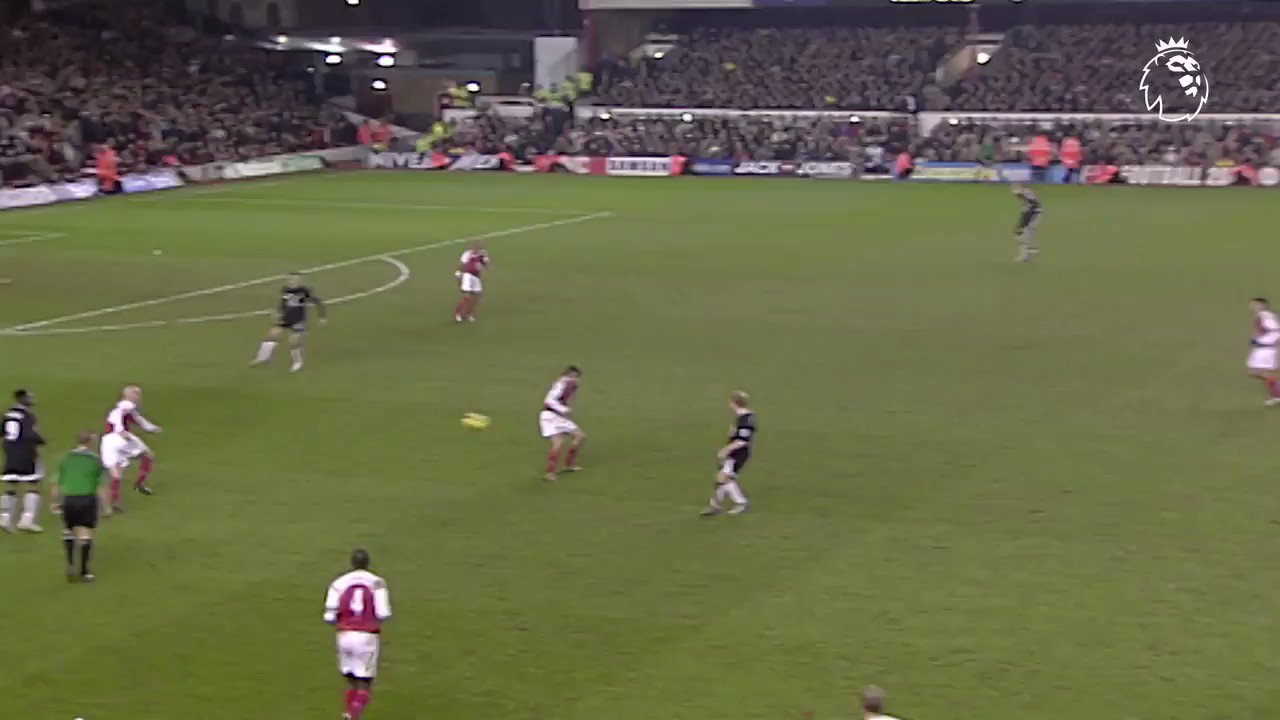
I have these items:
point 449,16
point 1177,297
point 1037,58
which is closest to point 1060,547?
point 1177,297

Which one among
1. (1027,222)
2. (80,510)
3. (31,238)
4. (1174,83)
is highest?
(1174,83)

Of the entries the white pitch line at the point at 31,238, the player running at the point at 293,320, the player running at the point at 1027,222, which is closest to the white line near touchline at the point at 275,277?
the player running at the point at 293,320

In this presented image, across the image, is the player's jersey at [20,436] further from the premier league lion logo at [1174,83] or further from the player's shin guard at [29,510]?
the premier league lion logo at [1174,83]

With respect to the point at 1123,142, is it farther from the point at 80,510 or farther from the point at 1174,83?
the point at 80,510

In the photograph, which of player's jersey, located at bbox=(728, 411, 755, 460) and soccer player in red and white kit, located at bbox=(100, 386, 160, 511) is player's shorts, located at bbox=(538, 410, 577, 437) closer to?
player's jersey, located at bbox=(728, 411, 755, 460)

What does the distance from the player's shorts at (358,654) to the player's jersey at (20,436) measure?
7.25m

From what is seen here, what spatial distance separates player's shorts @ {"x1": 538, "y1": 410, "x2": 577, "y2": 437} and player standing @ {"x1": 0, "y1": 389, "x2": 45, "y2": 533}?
19.4ft

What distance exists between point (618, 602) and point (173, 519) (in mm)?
6032

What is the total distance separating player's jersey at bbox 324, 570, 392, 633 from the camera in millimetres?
12133

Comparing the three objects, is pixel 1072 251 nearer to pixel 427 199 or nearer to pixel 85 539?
pixel 427 199

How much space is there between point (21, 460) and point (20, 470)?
115 millimetres

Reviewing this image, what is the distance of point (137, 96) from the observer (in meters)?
70.0

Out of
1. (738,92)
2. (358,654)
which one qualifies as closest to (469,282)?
(358,654)

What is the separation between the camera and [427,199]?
58.2 meters
